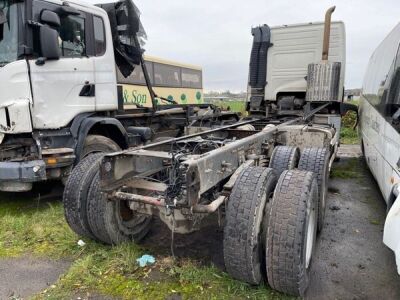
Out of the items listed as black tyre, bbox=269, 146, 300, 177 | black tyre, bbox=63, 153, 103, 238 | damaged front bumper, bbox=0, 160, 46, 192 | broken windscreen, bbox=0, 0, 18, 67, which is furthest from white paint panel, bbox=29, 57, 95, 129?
black tyre, bbox=269, 146, 300, 177

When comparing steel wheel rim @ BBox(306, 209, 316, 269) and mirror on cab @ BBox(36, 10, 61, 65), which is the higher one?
mirror on cab @ BBox(36, 10, 61, 65)

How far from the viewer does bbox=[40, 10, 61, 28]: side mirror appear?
4375 mm

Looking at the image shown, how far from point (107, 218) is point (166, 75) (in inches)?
442

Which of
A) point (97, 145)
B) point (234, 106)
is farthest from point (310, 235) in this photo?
point (234, 106)

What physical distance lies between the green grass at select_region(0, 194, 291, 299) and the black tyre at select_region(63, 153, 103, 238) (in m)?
0.30

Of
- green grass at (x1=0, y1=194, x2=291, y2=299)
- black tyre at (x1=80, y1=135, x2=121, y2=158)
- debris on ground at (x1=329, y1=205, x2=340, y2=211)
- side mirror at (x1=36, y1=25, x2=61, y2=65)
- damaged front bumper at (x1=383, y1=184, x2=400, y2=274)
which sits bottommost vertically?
debris on ground at (x1=329, y1=205, x2=340, y2=211)

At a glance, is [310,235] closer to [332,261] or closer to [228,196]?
[332,261]

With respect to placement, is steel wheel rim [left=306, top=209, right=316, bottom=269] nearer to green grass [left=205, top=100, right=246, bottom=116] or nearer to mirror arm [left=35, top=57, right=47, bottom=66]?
mirror arm [left=35, top=57, right=47, bottom=66]

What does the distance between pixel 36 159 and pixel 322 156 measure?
144 inches

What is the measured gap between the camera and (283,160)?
4.15 meters

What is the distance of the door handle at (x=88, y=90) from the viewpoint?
5.25 metres

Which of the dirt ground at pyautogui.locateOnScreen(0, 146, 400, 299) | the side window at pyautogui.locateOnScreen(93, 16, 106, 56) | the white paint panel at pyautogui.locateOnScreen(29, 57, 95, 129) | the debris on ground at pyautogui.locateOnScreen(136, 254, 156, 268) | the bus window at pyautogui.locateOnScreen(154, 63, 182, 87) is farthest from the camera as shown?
the bus window at pyautogui.locateOnScreen(154, 63, 182, 87)

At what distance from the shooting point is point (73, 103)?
16.8 ft

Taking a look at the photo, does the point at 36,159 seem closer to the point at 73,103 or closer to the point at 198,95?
the point at 73,103
